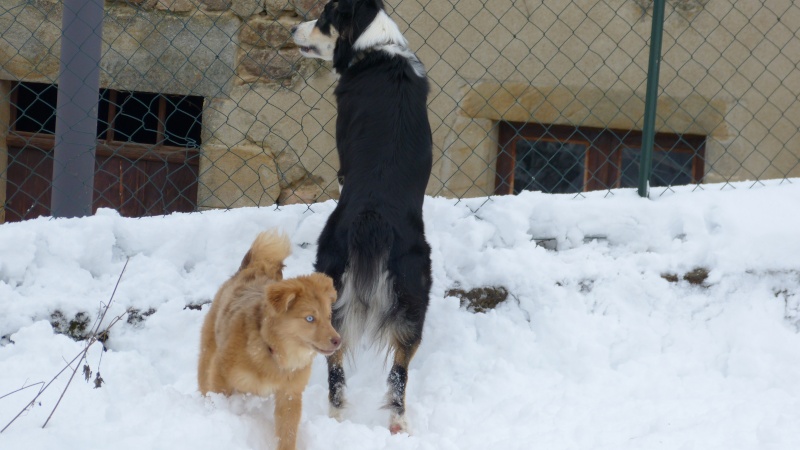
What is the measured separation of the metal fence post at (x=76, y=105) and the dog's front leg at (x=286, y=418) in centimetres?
164

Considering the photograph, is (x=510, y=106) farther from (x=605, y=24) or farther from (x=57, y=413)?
(x=57, y=413)

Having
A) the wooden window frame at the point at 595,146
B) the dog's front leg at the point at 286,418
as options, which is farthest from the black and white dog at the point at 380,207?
the wooden window frame at the point at 595,146

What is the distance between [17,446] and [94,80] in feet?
6.37

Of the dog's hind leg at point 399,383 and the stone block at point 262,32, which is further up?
the stone block at point 262,32

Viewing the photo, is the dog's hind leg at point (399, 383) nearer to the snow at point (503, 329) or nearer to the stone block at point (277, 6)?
the snow at point (503, 329)

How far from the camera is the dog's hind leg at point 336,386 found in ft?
11.0

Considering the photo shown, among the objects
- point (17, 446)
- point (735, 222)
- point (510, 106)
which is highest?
point (510, 106)

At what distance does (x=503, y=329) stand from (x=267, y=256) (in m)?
1.15

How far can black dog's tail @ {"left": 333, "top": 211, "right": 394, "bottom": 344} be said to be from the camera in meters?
3.25

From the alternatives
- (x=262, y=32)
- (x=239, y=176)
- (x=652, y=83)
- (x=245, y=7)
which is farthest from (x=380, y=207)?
(x=245, y=7)

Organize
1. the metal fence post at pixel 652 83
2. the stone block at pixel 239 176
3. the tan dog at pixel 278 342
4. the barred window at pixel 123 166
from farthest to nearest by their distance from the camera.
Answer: the barred window at pixel 123 166 → the stone block at pixel 239 176 → the metal fence post at pixel 652 83 → the tan dog at pixel 278 342

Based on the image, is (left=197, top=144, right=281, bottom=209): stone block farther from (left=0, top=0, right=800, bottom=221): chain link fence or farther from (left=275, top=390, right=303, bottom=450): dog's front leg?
(left=275, top=390, right=303, bottom=450): dog's front leg

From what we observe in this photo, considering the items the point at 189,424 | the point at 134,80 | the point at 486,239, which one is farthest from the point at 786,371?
the point at 134,80

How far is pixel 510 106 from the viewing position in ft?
18.1
